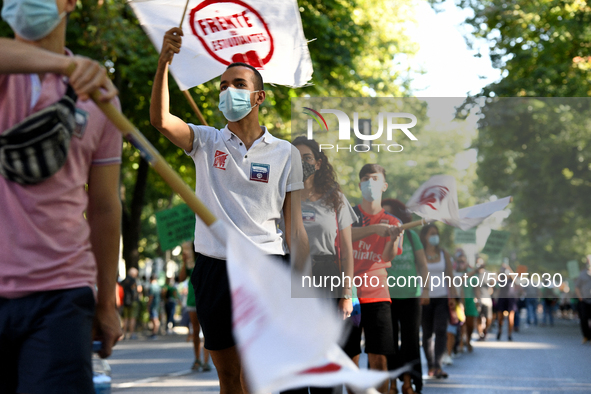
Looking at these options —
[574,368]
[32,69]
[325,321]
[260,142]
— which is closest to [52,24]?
[32,69]

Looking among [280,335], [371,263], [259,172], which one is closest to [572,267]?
[371,263]

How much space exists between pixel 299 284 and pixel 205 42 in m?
3.05

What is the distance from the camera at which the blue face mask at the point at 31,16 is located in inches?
100

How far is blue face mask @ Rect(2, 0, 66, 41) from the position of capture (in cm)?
254

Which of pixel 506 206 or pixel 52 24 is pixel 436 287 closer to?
pixel 506 206

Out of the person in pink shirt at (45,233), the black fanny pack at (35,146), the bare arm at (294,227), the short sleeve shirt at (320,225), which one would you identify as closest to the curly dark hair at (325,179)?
the short sleeve shirt at (320,225)

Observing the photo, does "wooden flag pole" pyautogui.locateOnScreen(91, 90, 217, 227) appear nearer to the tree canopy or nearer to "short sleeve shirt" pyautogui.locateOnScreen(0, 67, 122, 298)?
"short sleeve shirt" pyautogui.locateOnScreen(0, 67, 122, 298)

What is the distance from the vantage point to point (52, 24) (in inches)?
103

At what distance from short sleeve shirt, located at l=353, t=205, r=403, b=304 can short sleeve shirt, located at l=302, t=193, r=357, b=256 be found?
749 millimetres

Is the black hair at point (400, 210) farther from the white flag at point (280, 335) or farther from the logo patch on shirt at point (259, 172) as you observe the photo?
the white flag at point (280, 335)

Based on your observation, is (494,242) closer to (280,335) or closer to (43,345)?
(280,335)

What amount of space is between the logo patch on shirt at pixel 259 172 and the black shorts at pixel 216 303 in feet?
1.60

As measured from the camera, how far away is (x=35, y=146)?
2529mm

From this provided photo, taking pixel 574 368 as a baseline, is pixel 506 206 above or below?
above
